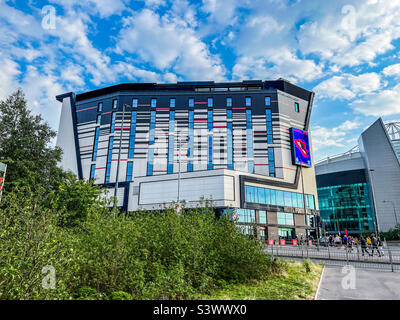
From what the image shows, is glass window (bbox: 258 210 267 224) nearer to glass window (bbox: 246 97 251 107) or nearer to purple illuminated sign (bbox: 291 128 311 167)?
purple illuminated sign (bbox: 291 128 311 167)

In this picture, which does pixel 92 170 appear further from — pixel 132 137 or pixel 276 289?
pixel 276 289

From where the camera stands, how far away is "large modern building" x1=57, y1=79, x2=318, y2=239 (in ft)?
177

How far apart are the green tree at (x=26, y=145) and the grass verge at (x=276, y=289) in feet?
69.8

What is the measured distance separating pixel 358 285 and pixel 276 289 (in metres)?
4.31

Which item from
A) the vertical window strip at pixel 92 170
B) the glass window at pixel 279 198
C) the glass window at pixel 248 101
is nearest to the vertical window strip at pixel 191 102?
the glass window at pixel 248 101

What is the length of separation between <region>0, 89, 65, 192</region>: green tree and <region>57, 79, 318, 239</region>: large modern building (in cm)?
2592

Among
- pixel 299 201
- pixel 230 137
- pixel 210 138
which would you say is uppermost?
pixel 230 137

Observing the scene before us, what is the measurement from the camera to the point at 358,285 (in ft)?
35.8

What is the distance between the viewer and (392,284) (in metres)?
11.1

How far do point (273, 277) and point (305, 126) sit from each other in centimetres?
5859

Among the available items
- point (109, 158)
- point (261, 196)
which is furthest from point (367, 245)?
point (109, 158)

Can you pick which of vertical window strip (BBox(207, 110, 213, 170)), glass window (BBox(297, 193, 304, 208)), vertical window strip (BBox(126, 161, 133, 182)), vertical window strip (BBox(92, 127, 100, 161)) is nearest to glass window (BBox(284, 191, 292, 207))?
glass window (BBox(297, 193, 304, 208))

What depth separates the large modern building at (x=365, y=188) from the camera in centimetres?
7325

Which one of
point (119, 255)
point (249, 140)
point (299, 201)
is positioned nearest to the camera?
point (119, 255)
